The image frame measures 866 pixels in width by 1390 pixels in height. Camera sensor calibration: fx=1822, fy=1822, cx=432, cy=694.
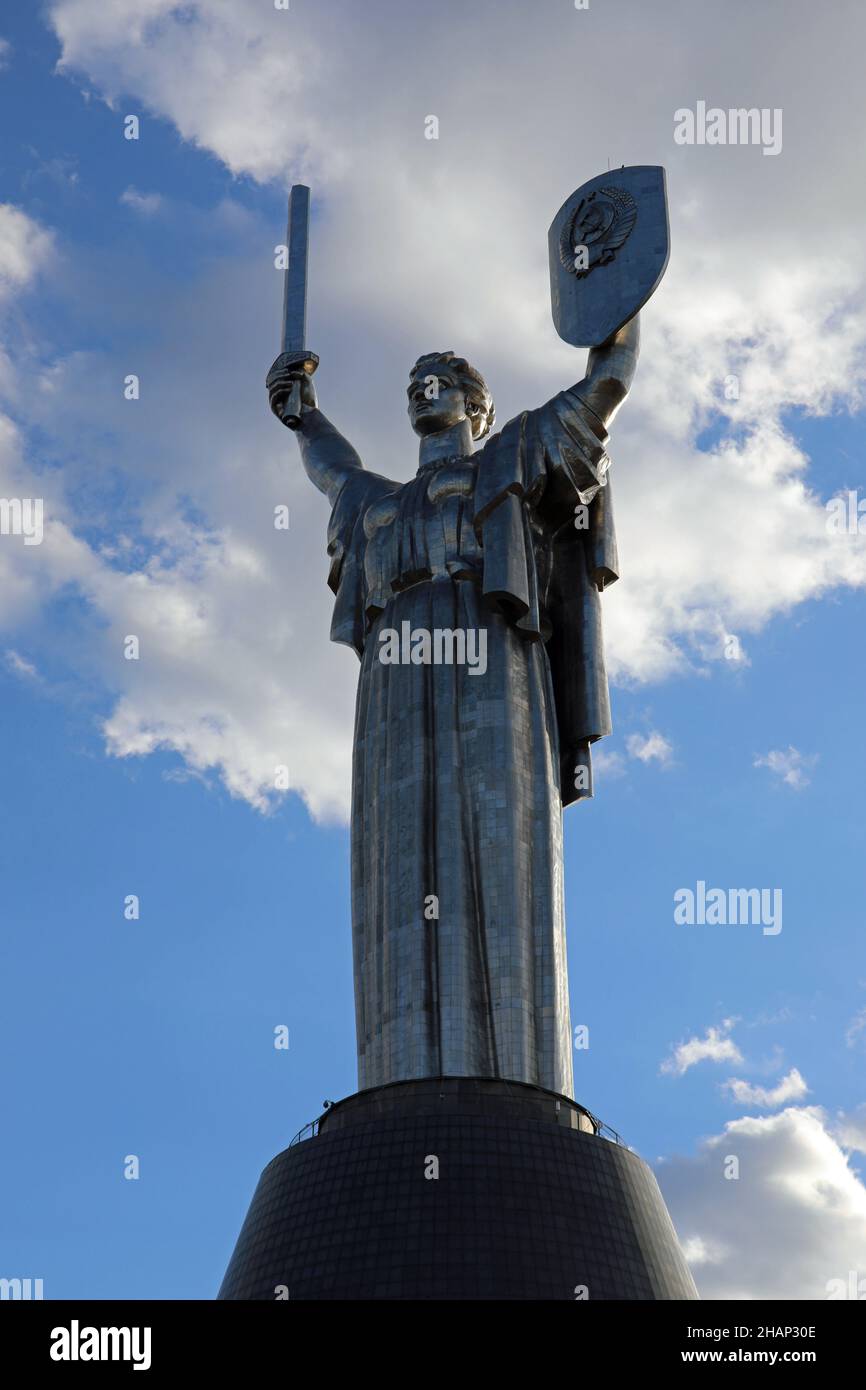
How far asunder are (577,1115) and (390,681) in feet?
15.8

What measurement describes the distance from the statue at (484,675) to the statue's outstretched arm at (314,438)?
0.64 feet

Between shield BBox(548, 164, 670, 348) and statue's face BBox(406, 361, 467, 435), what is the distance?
65.3 inches

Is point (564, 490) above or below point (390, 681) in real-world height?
above

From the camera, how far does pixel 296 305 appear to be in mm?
21281

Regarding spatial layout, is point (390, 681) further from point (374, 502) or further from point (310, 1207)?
point (310, 1207)

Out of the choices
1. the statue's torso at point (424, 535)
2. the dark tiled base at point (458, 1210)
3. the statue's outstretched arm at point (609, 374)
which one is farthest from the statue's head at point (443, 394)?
the dark tiled base at point (458, 1210)

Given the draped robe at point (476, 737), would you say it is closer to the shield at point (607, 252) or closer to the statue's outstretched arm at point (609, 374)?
the statue's outstretched arm at point (609, 374)

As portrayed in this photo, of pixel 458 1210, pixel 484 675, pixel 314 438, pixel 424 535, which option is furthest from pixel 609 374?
pixel 458 1210

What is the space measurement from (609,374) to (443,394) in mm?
2482

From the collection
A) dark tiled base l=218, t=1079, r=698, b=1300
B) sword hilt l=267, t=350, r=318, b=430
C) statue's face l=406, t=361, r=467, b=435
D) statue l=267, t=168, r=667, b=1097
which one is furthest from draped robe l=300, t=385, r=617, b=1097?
sword hilt l=267, t=350, r=318, b=430

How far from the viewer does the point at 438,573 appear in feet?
60.1

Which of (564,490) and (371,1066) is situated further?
(564,490)

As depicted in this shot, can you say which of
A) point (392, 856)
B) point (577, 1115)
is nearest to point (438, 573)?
point (392, 856)
